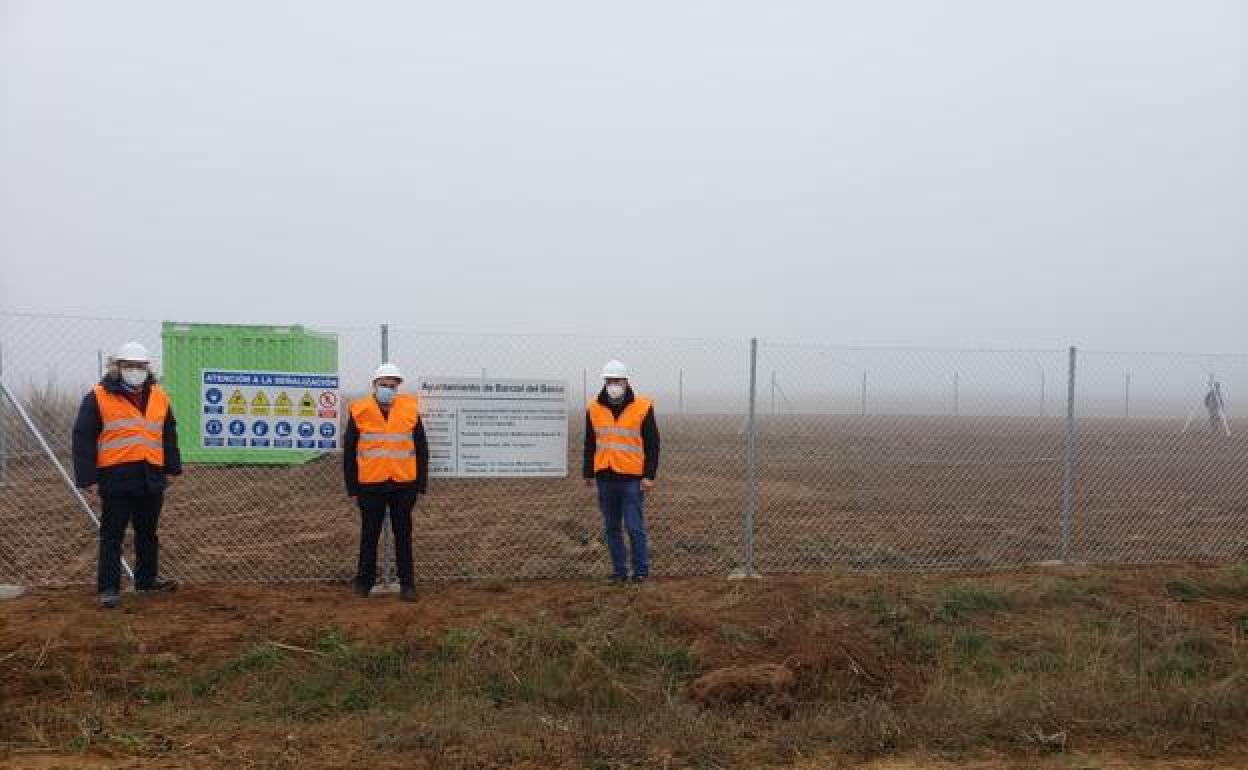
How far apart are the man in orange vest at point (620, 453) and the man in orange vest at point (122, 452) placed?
3.22 m

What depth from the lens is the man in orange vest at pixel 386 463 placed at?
6.68 metres

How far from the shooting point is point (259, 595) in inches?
273

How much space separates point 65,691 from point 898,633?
5.49 m

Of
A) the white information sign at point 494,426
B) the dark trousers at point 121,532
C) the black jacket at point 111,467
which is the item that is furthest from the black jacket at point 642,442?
the dark trousers at point 121,532

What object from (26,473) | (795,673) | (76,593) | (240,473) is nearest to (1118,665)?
(795,673)

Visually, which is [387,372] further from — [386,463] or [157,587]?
[157,587]

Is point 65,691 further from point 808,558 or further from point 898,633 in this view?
point 808,558

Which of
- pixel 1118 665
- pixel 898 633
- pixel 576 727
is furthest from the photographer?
pixel 898 633

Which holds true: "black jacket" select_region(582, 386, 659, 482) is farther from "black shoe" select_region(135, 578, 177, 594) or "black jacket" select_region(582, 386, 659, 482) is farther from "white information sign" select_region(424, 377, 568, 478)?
"black shoe" select_region(135, 578, 177, 594)

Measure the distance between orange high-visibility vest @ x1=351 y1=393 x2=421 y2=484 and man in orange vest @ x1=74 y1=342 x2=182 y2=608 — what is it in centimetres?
140

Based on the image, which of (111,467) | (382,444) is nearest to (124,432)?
(111,467)

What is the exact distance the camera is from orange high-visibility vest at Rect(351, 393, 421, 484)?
→ 263 inches

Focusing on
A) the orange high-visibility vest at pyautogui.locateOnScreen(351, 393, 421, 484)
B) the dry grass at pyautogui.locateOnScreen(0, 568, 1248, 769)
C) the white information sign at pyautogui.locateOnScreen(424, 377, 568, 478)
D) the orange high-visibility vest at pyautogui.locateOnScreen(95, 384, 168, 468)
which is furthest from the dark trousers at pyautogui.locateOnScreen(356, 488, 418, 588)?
the orange high-visibility vest at pyautogui.locateOnScreen(95, 384, 168, 468)

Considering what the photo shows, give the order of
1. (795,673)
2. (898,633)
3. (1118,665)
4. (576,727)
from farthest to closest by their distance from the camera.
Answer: (898,633) → (1118,665) → (795,673) → (576,727)
